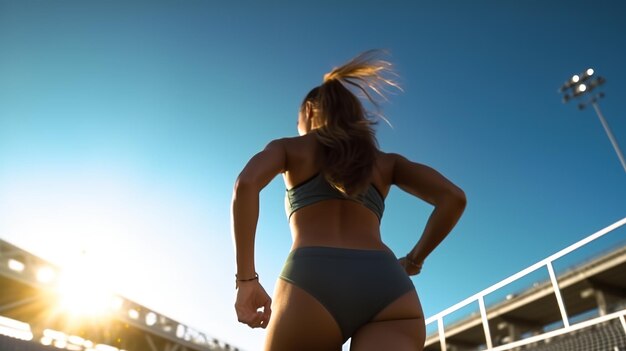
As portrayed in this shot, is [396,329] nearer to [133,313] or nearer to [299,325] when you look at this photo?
[299,325]

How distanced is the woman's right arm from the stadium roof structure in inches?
445

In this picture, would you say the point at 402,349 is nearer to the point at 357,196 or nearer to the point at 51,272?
the point at 357,196

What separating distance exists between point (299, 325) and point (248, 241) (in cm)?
30

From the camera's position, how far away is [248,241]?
1222 millimetres

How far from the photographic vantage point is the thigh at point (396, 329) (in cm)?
120

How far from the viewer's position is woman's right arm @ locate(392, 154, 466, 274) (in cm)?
159

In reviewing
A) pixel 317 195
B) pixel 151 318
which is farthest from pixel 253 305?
pixel 151 318

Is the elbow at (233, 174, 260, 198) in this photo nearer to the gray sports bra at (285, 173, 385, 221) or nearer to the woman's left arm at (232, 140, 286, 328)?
the woman's left arm at (232, 140, 286, 328)

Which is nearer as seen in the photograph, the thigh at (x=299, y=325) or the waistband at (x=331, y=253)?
the thigh at (x=299, y=325)

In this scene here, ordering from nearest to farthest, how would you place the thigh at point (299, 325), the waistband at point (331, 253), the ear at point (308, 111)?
the thigh at point (299, 325), the waistband at point (331, 253), the ear at point (308, 111)

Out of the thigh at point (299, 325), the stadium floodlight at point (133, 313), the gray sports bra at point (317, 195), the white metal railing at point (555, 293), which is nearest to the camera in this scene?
the thigh at point (299, 325)

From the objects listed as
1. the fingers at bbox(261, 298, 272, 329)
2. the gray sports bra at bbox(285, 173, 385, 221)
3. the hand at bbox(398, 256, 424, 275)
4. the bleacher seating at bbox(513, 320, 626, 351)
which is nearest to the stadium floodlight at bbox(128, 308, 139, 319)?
the bleacher seating at bbox(513, 320, 626, 351)

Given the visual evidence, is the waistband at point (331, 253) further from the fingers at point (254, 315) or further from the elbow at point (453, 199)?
the elbow at point (453, 199)

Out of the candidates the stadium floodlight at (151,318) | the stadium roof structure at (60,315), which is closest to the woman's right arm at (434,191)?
the stadium roof structure at (60,315)
